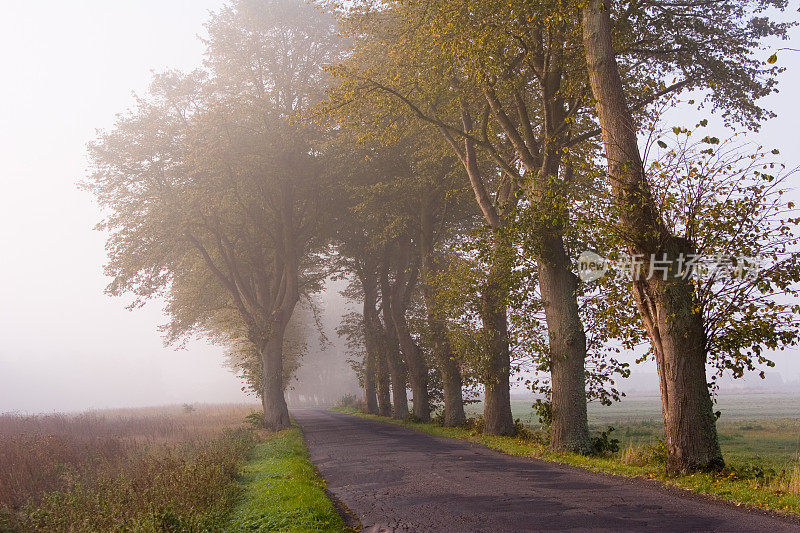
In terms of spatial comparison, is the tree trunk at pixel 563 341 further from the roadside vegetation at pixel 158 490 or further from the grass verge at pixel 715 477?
the roadside vegetation at pixel 158 490

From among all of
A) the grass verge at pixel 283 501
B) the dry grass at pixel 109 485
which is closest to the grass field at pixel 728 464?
the grass verge at pixel 283 501

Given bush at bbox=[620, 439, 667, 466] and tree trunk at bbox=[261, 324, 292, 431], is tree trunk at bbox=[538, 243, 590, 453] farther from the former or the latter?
tree trunk at bbox=[261, 324, 292, 431]

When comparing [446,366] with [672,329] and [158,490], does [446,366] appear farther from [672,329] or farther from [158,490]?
[158,490]

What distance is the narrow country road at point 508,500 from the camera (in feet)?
24.0

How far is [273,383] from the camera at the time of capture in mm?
28438

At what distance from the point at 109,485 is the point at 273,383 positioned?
57.7ft

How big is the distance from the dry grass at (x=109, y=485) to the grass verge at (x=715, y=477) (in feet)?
25.1

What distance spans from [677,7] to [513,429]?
47.0ft

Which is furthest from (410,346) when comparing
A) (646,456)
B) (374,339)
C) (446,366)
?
(646,456)

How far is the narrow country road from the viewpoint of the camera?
7316mm

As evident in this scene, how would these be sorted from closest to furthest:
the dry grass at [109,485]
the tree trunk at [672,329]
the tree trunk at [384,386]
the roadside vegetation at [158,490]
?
the roadside vegetation at [158,490]
the dry grass at [109,485]
the tree trunk at [672,329]
the tree trunk at [384,386]

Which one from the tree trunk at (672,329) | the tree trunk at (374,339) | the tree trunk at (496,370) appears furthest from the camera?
the tree trunk at (374,339)

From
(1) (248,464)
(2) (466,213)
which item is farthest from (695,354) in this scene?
(2) (466,213)

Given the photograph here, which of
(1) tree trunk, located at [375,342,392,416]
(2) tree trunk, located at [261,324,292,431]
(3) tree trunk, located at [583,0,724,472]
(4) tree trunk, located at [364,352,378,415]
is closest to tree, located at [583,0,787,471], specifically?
(3) tree trunk, located at [583,0,724,472]
